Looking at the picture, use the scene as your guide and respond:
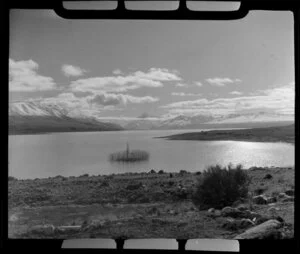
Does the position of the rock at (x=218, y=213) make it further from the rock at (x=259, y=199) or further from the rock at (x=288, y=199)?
the rock at (x=288, y=199)

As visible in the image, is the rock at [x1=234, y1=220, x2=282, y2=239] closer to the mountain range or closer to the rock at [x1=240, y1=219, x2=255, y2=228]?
the rock at [x1=240, y1=219, x2=255, y2=228]

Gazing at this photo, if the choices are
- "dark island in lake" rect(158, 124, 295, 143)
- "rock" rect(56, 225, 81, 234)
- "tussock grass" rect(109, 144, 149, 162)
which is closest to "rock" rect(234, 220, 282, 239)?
"dark island in lake" rect(158, 124, 295, 143)

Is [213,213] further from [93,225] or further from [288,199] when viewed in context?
[93,225]

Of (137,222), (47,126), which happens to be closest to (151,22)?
(47,126)

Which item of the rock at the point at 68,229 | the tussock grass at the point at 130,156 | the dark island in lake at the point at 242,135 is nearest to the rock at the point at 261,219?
the dark island in lake at the point at 242,135

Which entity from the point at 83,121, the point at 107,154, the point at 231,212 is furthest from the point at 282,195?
the point at 83,121

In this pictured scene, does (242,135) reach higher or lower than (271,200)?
higher

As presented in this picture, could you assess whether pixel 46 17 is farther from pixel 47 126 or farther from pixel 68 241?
pixel 68 241
